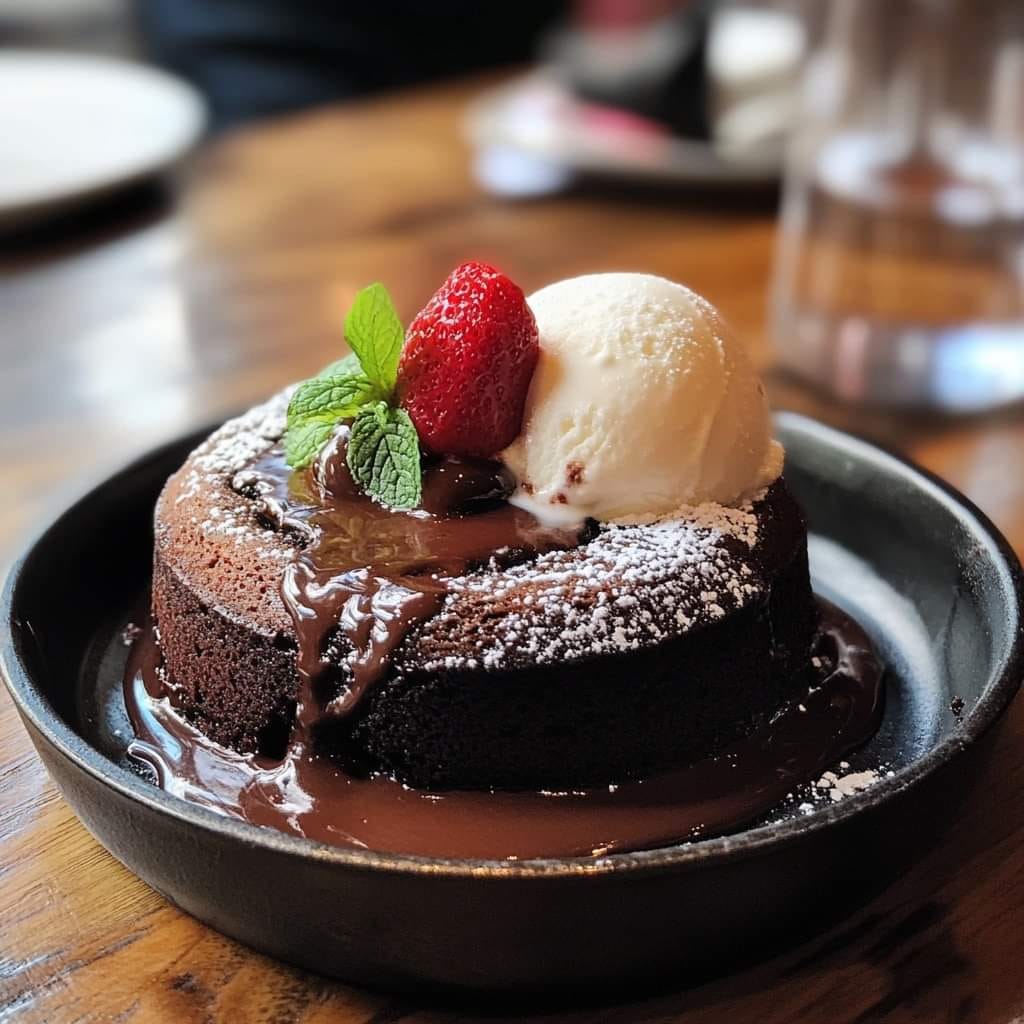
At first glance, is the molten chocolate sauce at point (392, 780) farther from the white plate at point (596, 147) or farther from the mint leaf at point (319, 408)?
the white plate at point (596, 147)

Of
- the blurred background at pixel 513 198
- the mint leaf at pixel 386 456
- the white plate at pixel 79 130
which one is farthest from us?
the white plate at pixel 79 130

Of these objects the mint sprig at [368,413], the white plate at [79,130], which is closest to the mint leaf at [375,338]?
the mint sprig at [368,413]

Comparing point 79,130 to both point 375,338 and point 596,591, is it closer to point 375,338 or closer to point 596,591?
point 375,338

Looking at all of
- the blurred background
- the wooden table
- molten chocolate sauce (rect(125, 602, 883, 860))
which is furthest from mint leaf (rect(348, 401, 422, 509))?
the blurred background

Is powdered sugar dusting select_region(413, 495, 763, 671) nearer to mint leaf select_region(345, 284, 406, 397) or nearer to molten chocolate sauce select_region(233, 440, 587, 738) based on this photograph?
molten chocolate sauce select_region(233, 440, 587, 738)

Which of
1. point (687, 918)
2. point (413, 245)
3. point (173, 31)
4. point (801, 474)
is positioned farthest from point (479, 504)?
point (173, 31)

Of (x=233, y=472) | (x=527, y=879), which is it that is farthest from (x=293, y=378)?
(x=527, y=879)
